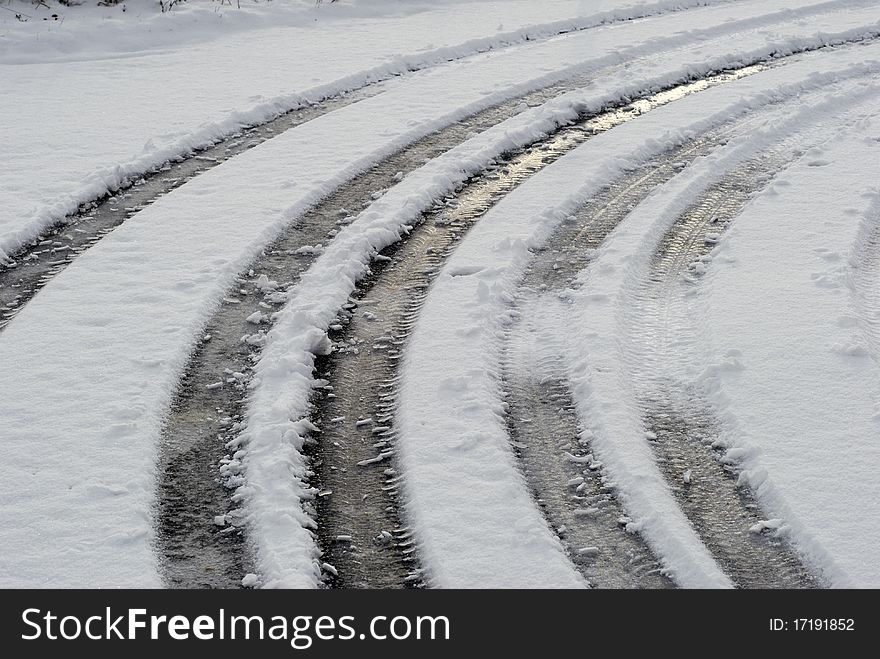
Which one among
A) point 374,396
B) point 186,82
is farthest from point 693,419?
point 186,82

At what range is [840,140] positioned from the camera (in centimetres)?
898

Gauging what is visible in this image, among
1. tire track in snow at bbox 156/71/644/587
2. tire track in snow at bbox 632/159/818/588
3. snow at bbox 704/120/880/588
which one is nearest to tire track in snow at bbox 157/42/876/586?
tire track in snow at bbox 156/71/644/587

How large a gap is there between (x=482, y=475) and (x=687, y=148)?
5.15m

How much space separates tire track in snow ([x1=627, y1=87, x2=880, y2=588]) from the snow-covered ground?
0.06 meters

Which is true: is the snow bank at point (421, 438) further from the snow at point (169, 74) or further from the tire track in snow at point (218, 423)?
the snow at point (169, 74)

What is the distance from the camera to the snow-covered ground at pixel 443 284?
435 centimetres

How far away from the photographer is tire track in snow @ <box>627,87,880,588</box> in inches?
164

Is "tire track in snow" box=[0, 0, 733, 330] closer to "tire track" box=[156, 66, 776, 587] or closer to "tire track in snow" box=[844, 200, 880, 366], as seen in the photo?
"tire track" box=[156, 66, 776, 587]

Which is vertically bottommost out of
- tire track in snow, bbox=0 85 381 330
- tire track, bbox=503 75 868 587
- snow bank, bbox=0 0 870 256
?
tire track, bbox=503 75 868 587

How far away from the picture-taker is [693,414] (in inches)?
202

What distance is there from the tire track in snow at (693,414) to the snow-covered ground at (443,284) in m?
A: 0.06

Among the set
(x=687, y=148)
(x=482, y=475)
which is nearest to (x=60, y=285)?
(x=482, y=475)
